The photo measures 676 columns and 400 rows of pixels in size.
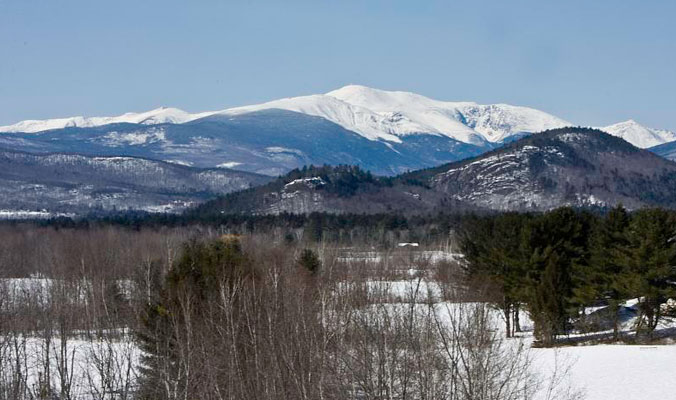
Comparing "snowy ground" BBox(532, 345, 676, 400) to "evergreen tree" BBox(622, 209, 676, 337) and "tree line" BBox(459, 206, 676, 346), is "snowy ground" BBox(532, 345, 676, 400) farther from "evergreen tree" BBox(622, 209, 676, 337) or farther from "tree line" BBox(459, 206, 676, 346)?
"tree line" BBox(459, 206, 676, 346)

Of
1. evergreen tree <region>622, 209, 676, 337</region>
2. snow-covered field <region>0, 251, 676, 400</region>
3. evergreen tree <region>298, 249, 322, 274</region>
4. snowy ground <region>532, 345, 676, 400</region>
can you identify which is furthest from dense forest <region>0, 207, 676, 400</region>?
snowy ground <region>532, 345, 676, 400</region>

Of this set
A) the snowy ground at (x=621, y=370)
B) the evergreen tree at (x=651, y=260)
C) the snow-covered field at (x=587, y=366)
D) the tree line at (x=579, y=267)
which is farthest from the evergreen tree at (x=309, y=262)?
the evergreen tree at (x=651, y=260)

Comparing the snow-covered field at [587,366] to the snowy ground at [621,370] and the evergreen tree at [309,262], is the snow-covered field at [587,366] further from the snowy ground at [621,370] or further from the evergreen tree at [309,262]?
the evergreen tree at [309,262]

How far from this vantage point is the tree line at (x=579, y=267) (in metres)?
56.2

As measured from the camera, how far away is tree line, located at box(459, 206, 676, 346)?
5625 cm

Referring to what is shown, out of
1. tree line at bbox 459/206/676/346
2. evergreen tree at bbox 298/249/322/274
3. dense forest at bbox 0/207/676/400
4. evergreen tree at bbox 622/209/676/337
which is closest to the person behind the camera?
dense forest at bbox 0/207/676/400

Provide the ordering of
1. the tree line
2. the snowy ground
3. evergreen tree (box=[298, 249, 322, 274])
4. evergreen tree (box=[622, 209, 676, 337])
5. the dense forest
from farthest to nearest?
1. evergreen tree (box=[298, 249, 322, 274])
2. the tree line
3. evergreen tree (box=[622, 209, 676, 337])
4. the snowy ground
5. the dense forest

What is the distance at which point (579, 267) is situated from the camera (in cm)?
6238

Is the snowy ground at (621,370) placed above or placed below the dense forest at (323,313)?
below

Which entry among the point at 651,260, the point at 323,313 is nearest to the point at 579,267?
the point at 651,260

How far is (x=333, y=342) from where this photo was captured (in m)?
28.9

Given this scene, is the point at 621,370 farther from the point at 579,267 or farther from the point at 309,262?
the point at 309,262

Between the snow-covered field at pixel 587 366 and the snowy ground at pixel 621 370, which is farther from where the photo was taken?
the snowy ground at pixel 621 370

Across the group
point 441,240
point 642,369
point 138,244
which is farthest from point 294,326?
point 441,240
